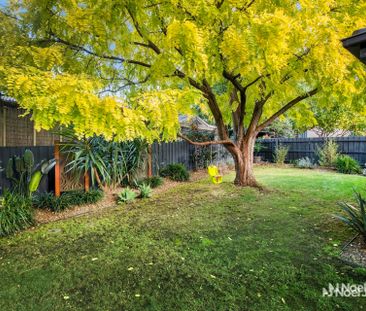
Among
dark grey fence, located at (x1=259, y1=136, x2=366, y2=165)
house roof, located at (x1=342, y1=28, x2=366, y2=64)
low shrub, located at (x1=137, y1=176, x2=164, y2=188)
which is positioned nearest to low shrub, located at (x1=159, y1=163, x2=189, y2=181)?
low shrub, located at (x1=137, y1=176, x2=164, y2=188)

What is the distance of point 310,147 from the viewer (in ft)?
41.8

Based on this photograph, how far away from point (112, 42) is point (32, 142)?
4.26 m

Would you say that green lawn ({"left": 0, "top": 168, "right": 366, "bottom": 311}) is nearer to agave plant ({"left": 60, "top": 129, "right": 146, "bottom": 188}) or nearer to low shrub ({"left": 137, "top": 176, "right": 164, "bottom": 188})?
agave plant ({"left": 60, "top": 129, "right": 146, "bottom": 188})

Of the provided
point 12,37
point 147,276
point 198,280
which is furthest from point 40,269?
point 12,37

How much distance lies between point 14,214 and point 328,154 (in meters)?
12.3

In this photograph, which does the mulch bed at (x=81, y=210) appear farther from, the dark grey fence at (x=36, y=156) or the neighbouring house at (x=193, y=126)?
the neighbouring house at (x=193, y=126)

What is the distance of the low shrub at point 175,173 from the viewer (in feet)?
27.4

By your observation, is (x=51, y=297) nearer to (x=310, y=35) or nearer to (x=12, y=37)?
(x=12, y=37)

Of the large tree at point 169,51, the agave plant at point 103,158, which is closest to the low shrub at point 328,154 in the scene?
the large tree at point 169,51

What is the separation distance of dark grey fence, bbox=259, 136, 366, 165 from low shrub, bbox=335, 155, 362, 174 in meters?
1.26

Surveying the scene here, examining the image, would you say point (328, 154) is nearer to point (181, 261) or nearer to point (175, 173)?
point (175, 173)

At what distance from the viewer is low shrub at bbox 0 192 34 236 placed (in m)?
3.88

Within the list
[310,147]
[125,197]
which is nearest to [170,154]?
[125,197]

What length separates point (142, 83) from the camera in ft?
20.6
